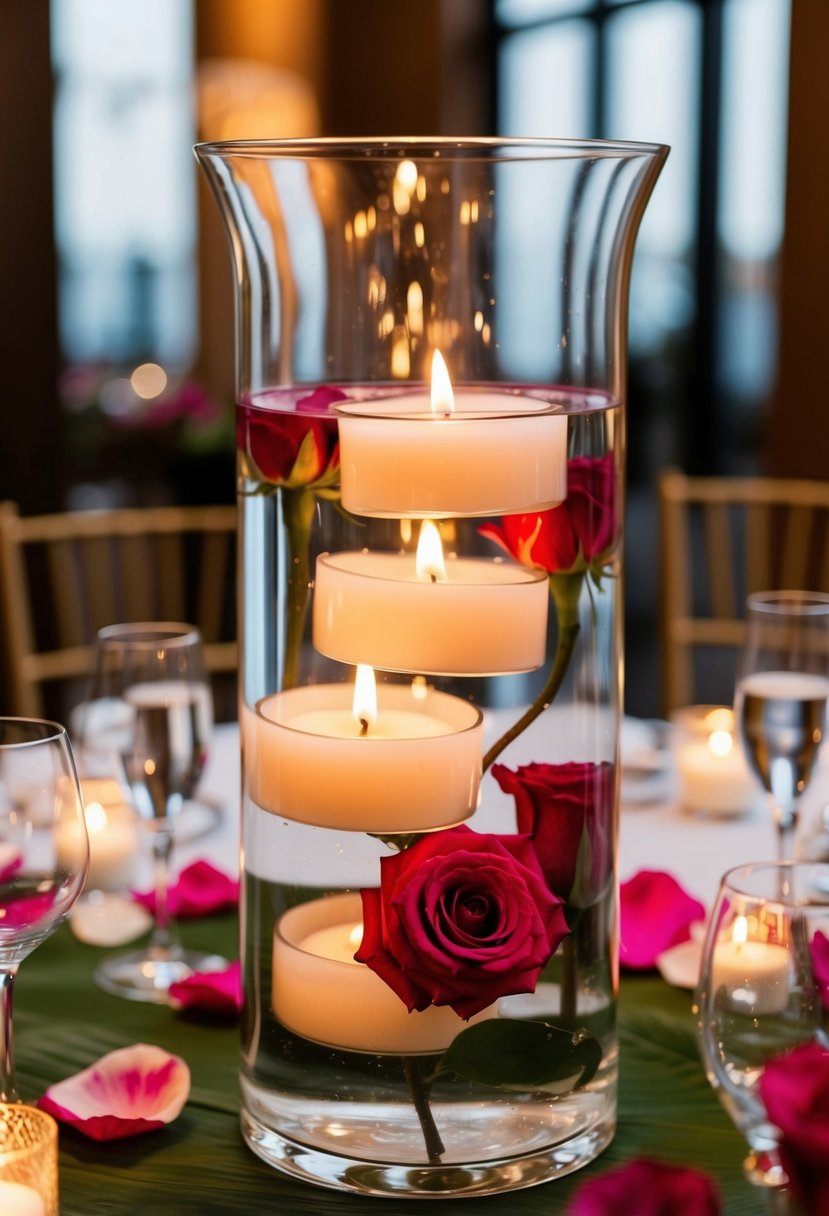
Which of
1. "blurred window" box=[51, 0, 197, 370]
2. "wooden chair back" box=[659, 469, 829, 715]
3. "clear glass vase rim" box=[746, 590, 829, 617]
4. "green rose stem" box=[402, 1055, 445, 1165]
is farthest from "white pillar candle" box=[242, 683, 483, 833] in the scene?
"blurred window" box=[51, 0, 197, 370]

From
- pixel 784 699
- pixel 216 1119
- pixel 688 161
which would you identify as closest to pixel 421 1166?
pixel 216 1119

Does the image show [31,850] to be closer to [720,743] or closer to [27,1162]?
[27,1162]

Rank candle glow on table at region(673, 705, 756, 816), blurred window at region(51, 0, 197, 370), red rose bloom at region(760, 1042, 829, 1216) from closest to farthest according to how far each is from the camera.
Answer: red rose bloom at region(760, 1042, 829, 1216) → candle glow on table at region(673, 705, 756, 816) → blurred window at region(51, 0, 197, 370)

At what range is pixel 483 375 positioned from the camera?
0.68 meters

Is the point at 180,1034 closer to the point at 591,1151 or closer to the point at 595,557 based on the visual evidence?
the point at 591,1151

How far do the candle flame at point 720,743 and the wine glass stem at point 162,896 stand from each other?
49cm

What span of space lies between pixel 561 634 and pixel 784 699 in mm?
392

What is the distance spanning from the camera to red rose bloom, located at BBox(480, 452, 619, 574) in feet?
2.14

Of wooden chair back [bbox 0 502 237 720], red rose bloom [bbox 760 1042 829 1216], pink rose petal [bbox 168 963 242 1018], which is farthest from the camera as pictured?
wooden chair back [bbox 0 502 237 720]

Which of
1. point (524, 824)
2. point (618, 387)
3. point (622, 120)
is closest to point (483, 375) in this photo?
point (618, 387)

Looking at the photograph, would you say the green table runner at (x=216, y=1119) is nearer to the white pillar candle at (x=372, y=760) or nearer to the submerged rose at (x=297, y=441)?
the white pillar candle at (x=372, y=760)

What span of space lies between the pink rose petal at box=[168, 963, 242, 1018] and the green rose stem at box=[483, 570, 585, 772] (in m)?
0.27

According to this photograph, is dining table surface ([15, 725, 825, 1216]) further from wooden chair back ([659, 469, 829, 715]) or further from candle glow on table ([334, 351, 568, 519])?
wooden chair back ([659, 469, 829, 715])

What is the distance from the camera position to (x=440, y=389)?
640 mm
